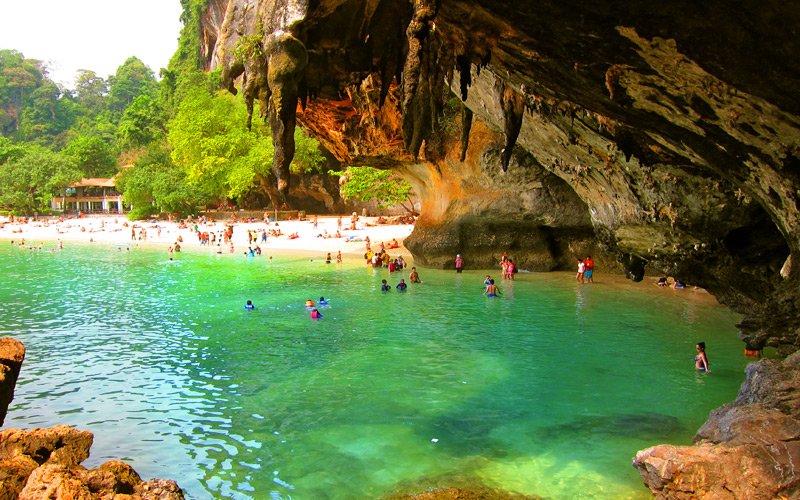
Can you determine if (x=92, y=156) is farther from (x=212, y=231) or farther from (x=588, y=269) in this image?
(x=588, y=269)

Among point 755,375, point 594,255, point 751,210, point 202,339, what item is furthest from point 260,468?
point 594,255

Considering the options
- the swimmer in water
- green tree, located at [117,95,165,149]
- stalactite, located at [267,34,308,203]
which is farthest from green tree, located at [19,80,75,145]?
stalactite, located at [267,34,308,203]

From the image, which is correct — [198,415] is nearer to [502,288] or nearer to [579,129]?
[579,129]

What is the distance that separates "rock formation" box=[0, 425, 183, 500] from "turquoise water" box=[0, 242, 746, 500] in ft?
7.09

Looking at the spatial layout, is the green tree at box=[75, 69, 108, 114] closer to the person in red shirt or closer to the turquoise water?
the turquoise water

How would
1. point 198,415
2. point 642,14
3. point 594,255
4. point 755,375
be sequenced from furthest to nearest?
1. point 594,255
2. point 198,415
3. point 755,375
4. point 642,14

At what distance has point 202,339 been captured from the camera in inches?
601

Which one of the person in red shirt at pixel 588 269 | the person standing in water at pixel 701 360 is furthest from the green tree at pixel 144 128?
the person standing in water at pixel 701 360

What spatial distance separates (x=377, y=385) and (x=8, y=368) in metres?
6.93

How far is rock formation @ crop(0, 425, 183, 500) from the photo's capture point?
4.73 meters

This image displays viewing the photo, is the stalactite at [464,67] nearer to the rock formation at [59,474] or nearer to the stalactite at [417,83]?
the stalactite at [417,83]

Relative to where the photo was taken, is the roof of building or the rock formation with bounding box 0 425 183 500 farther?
the roof of building

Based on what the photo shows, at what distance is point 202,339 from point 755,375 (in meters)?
12.5

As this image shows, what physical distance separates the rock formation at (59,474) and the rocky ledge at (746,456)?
5258mm
